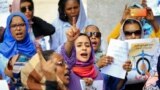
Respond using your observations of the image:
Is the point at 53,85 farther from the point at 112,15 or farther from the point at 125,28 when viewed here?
the point at 112,15

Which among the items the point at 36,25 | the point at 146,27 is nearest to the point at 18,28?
the point at 36,25

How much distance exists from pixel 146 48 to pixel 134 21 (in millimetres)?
353

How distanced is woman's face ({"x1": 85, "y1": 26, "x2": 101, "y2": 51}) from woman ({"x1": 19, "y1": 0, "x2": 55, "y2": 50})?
0.49 metres

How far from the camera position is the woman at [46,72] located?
20.4 ft

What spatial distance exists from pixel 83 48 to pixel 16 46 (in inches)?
27.0

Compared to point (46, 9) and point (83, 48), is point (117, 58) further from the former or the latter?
point (46, 9)

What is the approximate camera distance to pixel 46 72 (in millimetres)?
6230

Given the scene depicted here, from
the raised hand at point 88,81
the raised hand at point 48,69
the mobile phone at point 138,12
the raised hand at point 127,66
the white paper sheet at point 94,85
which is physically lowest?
the white paper sheet at point 94,85

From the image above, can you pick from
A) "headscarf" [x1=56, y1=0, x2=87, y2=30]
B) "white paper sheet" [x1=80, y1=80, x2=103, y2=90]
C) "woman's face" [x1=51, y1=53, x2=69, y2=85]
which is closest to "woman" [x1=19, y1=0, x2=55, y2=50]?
"headscarf" [x1=56, y1=0, x2=87, y2=30]

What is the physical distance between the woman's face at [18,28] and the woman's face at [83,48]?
59 cm

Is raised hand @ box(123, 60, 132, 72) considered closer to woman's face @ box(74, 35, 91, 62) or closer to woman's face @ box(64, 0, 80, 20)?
woman's face @ box(74, 35, 91, 62)

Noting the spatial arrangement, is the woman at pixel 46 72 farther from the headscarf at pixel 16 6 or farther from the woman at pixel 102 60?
the headscarf at pixel 16 6

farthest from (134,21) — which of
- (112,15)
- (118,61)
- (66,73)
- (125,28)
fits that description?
(112,15)

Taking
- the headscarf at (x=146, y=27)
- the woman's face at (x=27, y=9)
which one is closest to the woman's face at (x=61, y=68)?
the woman's face at (x=27, y=9)
